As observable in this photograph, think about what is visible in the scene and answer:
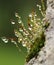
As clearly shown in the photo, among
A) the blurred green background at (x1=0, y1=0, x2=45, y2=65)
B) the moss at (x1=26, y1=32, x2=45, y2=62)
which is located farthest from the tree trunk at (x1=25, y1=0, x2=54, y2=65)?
the blurred green background at (x1=0, y1=0, x2=45, y2=65)

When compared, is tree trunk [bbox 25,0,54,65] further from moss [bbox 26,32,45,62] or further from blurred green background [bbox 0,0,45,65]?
blurred green background [bbox 0,0,45,65]

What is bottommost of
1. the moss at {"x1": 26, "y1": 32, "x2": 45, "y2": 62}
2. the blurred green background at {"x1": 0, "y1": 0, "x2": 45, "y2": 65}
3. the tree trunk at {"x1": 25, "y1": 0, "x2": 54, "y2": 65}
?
the blurred green background at {"x1": 0, "y1": 0, "x2": 45, "y2": 65}

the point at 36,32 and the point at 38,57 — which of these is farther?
the point at 36,32

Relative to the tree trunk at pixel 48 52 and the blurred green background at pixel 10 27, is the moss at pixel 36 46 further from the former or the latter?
the blurred green background at pixel 10 27

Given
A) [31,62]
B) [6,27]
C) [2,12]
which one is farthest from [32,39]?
[2,12]

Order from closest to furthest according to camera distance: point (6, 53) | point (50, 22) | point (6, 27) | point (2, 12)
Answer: point (50, 22), point (6, 53), point (6, 27), point (2, 12)

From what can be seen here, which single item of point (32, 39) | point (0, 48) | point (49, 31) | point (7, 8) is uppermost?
point (49, 31)

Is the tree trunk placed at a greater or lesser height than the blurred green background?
greater

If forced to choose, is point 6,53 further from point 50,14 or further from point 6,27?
point 50,14

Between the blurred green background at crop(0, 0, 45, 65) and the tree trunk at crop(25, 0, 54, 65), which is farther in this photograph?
the blurred green background at crop(0, 0, 45, 65)

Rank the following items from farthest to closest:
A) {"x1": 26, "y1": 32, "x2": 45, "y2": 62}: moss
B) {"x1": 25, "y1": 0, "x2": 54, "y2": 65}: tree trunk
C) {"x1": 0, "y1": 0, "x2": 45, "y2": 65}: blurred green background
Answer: {"x1": 0, "y1": 0, "x2": 45, "y2": 65}: blurred green background → {"x1": 26, "y1": 32, "x2": 45, "y2": 62}: moss → {"x1": 25, "y1": 0, "x2": 54, "y2": 65}: tree trunk
